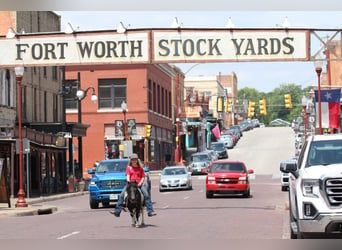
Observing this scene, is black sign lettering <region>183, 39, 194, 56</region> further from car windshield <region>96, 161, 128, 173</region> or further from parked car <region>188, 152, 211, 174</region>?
parked car <region>188, 152, 211, 174</region>

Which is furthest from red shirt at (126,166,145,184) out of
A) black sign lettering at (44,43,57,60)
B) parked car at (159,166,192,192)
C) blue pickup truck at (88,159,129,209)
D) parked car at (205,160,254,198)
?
parked car at (159,166,192,192)

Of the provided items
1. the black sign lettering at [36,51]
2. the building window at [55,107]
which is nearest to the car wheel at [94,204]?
the black sign lettering at [36,51]

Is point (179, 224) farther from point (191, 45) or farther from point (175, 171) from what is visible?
point (175, 171)

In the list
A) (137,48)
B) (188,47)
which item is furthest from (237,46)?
(137,48)

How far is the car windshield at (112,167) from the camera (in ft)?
93.9

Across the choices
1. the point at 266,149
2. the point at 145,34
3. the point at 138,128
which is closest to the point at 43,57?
the point at 145,34

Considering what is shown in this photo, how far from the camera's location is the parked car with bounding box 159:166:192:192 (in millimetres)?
42656

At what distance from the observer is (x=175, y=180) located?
141 feet

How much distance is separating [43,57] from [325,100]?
18.0 m

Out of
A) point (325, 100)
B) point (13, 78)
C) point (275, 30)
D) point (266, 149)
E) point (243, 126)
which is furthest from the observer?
point (243, 126)

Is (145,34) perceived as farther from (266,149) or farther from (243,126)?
(243,126)

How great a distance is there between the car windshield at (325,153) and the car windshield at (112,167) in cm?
1508

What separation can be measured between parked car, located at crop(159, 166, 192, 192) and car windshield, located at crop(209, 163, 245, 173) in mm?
8342

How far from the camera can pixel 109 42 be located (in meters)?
26.4
